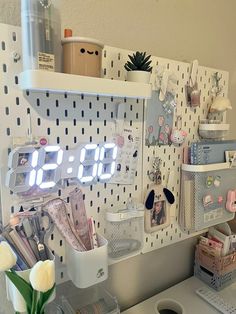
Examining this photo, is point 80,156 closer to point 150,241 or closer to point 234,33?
point 150,241

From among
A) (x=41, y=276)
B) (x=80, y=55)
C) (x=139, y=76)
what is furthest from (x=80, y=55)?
(x=41, y=276)

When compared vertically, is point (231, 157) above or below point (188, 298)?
above

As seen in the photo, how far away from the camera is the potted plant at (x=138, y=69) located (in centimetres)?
71

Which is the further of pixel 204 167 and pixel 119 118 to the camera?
pixel 204 167

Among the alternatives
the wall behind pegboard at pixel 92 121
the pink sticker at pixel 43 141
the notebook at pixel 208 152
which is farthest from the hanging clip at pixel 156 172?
the pink sticker at pixel 43 141

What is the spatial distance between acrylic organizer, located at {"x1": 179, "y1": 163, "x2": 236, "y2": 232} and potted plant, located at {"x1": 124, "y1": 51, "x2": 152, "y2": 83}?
397 mm

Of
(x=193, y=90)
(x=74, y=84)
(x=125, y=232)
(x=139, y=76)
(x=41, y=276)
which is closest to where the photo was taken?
(x=41, y=276)

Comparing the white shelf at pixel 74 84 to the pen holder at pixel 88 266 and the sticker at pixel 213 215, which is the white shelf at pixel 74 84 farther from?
the sticker at pixel 213 215

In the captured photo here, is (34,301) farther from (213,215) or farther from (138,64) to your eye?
(213,215)

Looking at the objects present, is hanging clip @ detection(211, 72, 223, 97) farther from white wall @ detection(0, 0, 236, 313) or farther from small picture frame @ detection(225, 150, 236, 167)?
small picture frame @ detection(225, 150, 236, 167)

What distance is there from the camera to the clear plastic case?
54 centimetres

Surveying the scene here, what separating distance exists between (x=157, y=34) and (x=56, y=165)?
0.60 meters

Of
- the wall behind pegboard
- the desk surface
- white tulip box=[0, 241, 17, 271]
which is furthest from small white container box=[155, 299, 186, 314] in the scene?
white tulip box=[0, 241, 17, 271]

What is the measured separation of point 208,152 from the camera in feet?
3.18
